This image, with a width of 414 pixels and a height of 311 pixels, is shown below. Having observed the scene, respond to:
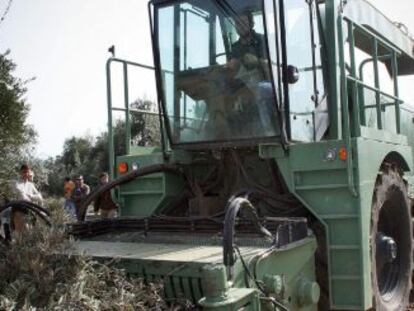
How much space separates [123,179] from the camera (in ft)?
16.9

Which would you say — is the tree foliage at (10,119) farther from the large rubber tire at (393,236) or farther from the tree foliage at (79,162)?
the tree foliage at (79,162)

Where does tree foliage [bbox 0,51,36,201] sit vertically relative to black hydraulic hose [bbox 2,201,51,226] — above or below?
above

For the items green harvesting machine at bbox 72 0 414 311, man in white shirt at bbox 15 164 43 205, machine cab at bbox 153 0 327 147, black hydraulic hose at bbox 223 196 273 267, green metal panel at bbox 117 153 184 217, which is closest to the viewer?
black hydraulic hose at bbox 223 196 273 267

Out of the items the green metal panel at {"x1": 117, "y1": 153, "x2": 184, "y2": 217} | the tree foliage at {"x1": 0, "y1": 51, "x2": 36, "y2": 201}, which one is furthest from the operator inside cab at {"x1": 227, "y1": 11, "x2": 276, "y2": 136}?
the tree foliage at {"x1": 0, "y1": 51, "x2": 36, "y2": 201}

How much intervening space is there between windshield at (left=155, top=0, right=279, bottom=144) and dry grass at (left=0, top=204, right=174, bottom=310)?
5.99 ft

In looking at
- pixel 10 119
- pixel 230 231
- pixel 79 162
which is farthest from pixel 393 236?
pixel 79 162

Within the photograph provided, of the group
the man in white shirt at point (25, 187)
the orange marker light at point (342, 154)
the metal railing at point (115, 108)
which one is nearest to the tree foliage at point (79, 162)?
the man in white shirt at point (25, 187)

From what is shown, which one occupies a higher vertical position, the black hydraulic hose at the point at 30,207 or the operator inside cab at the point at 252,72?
the operator inside cab at the point at 252,72

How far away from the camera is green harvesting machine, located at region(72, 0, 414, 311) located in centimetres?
402

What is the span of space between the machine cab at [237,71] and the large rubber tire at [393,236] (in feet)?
2.55

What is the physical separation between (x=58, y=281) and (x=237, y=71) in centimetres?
242

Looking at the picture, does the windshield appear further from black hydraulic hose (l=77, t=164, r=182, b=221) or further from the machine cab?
black hydraulic hose (l=77, t=164, r=182, b=221)

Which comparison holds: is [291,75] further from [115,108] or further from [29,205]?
[29,205]

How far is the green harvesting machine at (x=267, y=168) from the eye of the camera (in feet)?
13.2
